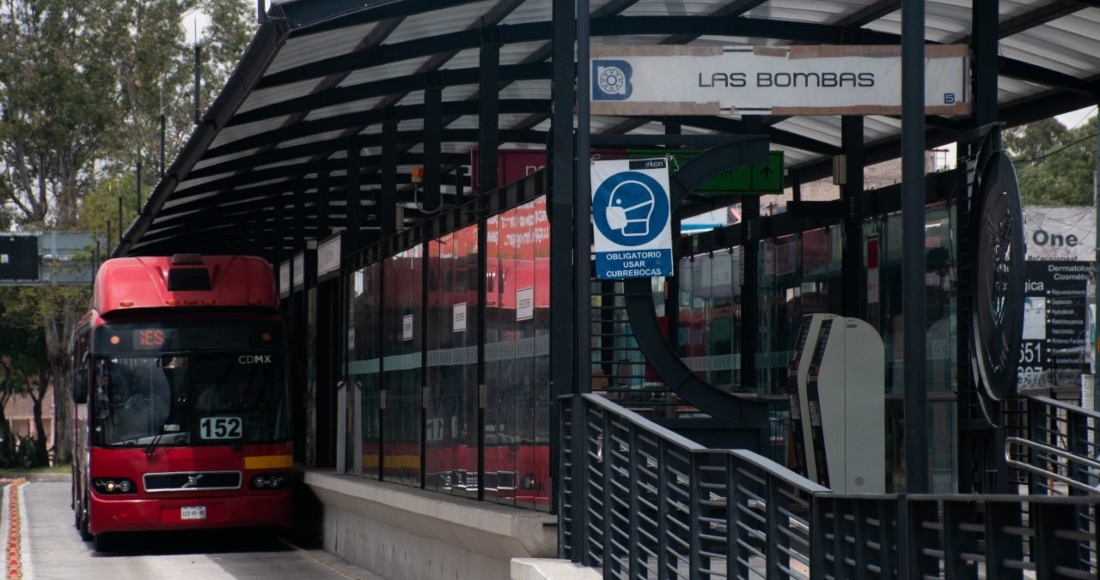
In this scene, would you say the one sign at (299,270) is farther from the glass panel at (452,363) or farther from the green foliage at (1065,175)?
the green foliage at (1065,175)

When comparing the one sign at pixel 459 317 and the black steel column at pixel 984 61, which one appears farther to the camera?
the one sign at pixel 459 317

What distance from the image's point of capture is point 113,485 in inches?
755

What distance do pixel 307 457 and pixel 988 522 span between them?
18.7 m

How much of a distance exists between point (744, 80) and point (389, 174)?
8503mm

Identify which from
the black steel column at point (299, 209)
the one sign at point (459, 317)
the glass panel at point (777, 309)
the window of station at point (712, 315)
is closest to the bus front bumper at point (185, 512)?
the window of station at point (712, 315)

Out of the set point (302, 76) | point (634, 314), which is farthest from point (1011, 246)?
point (302, 76)

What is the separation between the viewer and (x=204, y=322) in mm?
19922

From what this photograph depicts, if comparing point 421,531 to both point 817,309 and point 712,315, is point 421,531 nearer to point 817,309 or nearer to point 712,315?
point 817,309

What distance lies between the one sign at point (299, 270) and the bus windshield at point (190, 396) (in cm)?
235

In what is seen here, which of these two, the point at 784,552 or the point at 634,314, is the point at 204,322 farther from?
the point at 784,552

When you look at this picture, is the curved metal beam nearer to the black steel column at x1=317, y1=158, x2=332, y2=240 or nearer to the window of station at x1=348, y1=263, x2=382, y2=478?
the window of station at x1=348, y1=263, x2=382, y2=478

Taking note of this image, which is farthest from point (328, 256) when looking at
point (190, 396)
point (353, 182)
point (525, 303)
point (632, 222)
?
point (632, 222)

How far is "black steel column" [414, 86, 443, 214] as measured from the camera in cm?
1638

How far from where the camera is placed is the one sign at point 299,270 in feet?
73.6
